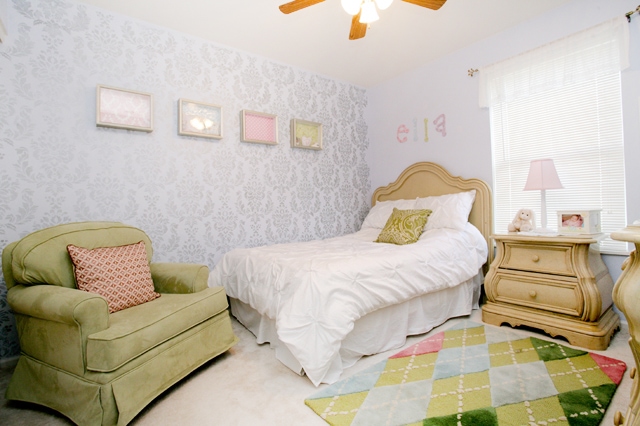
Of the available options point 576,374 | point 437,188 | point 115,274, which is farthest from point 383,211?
point 115,274

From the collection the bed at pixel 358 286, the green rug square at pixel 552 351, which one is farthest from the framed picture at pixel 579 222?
the green rug square at pixel 552 351

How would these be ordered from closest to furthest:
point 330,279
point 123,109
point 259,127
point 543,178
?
1. point 330,279
2. point 543,178
3. point 123,109
4. point 259,127

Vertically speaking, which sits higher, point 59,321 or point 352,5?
point 352,5

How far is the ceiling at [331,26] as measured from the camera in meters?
2.53

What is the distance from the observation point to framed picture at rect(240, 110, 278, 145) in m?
3.20

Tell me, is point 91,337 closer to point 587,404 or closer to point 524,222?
point 587,404

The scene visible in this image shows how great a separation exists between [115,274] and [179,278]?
14.7 inches

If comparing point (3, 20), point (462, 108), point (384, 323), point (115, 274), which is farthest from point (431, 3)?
point (3, 20)

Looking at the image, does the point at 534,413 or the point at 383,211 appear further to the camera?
the point at 383,211

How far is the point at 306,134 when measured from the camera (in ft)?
12.0

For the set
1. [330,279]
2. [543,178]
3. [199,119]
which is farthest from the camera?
[199,119]

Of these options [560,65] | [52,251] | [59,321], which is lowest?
[59,321]

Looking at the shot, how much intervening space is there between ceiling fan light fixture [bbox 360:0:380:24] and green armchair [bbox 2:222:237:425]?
1.85 meters

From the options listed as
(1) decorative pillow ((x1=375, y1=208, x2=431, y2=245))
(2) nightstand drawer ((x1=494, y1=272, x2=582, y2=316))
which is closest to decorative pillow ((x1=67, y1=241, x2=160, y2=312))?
(1) decorative pillow ((x1=375, y1=208, x2=431, y2=245))
